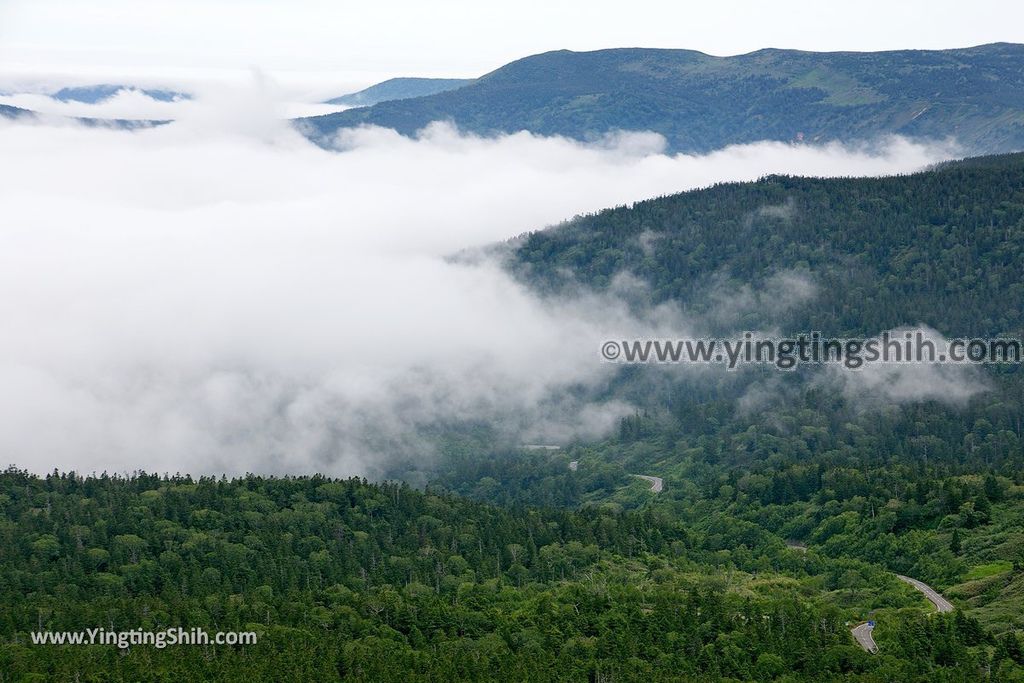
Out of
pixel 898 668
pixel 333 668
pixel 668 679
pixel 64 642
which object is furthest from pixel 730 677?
pixel 64 642

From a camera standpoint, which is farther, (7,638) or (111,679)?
(7,638)

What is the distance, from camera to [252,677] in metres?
185

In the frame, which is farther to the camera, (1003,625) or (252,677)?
(1003,625)

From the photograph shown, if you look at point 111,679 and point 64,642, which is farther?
point 64,642

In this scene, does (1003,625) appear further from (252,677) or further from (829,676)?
(252,677)

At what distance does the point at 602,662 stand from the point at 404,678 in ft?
85.9

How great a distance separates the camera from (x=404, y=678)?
623 feet

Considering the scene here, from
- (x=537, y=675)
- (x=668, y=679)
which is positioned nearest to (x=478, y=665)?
(x=537, y=675)

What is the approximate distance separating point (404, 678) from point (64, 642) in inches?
1769

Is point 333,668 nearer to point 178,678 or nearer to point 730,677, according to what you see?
point 178,678

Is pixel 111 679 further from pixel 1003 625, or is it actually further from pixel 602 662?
pixel 1003 625

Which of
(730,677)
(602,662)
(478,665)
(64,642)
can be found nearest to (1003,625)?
(730,677)

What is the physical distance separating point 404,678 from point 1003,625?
78.2m

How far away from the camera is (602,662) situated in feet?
648
